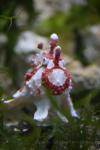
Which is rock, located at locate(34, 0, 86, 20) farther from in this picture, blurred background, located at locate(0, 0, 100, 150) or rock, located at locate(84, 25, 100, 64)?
rock, located at locate(84, 25, 100, 64)

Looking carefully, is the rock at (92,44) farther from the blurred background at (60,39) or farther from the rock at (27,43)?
the rock at (27,43)

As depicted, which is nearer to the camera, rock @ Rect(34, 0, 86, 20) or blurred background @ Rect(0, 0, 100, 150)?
blurred background @ Rect(0, 0, 100, 150)

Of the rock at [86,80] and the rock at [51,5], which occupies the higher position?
the rock at [51,5]

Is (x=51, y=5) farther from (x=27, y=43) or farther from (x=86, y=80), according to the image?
(x=86, y=80)

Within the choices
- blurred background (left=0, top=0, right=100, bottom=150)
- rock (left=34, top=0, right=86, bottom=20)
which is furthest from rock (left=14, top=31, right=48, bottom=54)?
rock (left=34, top=0, right=86, bottom=20)

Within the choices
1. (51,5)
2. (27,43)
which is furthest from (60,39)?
(51,5)

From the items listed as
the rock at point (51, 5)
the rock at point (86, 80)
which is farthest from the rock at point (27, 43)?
the rock at point (51, 5)

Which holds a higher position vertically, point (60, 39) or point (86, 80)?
point (60, 39)

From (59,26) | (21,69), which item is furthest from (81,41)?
(21,69)
